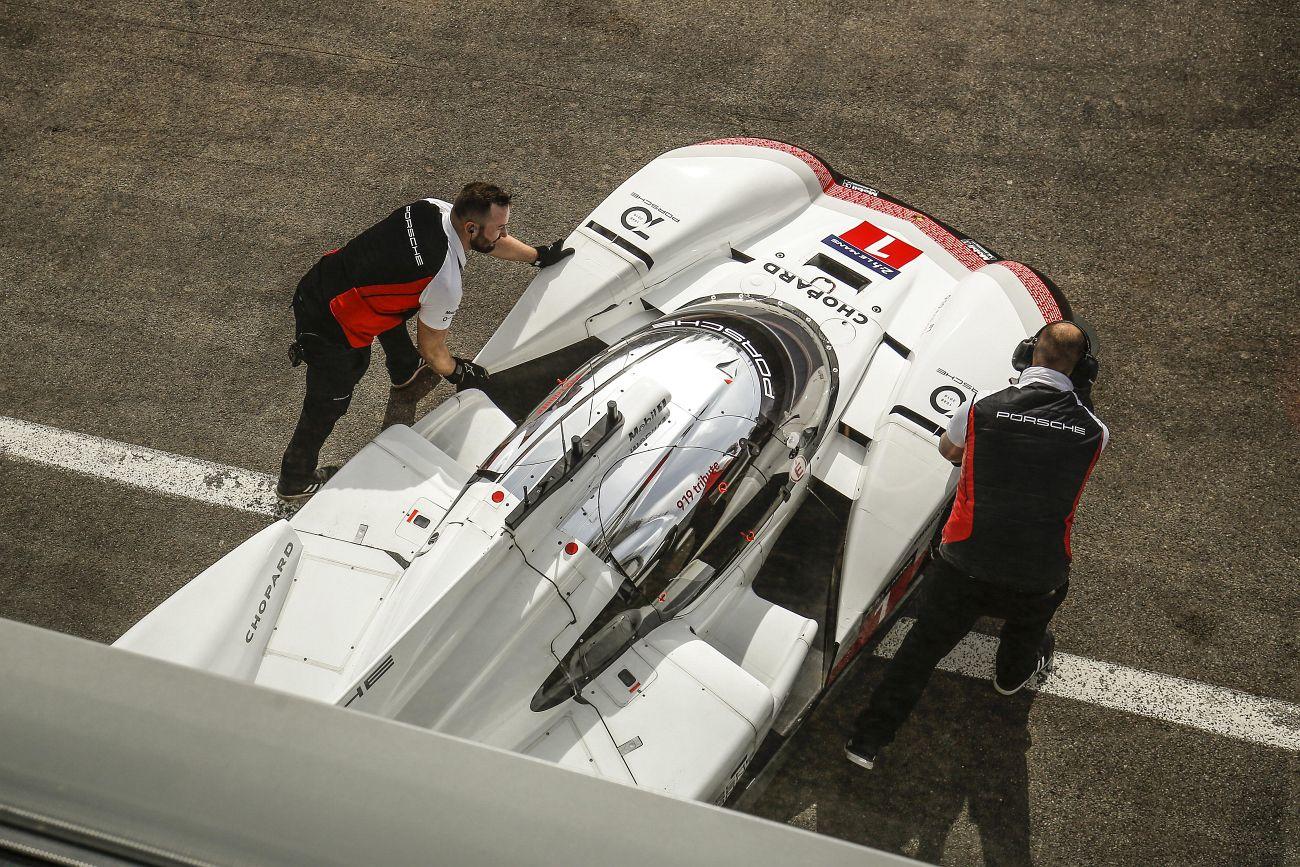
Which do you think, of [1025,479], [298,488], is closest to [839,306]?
[1025,479]

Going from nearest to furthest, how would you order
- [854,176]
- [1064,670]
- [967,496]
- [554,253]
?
[967,496], [1064,670], [554,253], [854,176]

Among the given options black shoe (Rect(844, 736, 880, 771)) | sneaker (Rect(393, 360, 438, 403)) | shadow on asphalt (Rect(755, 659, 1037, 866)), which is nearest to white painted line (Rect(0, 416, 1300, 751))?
shadow on asphalt (Rect(755, 659, 1037, 866))

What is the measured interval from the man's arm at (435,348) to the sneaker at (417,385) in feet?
2.50

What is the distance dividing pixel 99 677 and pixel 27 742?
0.38ft

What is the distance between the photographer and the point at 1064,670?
3707 mm

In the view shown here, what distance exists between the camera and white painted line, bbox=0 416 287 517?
14.1 ft

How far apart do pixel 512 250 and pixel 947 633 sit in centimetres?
234

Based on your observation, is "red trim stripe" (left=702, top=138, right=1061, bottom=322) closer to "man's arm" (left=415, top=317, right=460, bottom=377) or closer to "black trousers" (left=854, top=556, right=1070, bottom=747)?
"black trousers" (left=854, top=556, right=1070, bottom=747)

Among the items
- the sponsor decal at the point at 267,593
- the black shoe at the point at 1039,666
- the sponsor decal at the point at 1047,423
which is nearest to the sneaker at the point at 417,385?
the sponsor decal at the point at 267,593

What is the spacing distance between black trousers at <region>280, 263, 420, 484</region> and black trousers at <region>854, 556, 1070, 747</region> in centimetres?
246

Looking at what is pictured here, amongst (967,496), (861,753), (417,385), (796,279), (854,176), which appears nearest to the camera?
(967,496)

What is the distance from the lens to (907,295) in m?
3.93

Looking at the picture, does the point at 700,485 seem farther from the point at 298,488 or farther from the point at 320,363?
the point at 298,488

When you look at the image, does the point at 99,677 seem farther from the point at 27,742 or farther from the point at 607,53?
the point at 607,53
